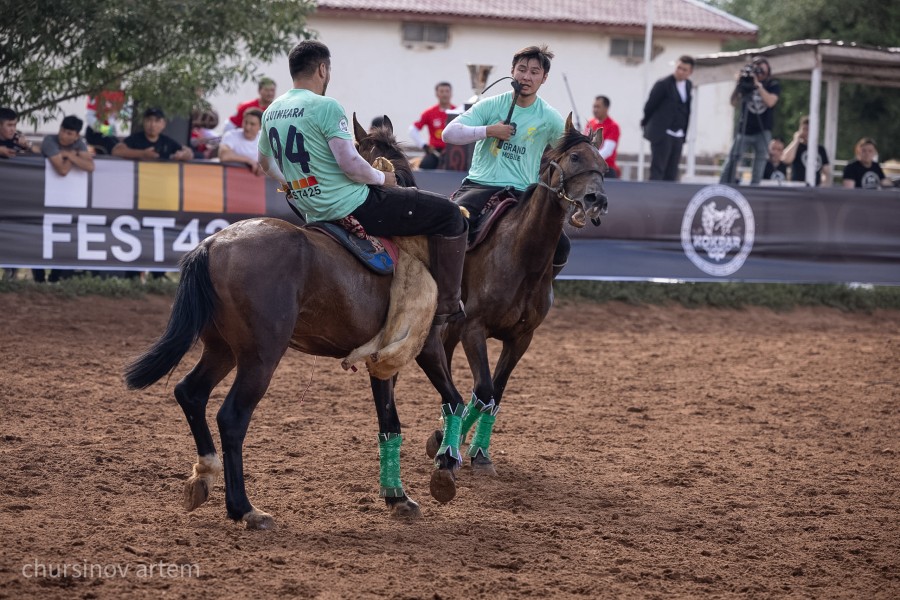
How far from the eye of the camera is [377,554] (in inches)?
210

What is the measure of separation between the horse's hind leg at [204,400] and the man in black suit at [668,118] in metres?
10.6

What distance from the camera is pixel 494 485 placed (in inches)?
271

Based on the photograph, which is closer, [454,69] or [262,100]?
[262,100]

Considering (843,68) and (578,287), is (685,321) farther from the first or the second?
(843,68)

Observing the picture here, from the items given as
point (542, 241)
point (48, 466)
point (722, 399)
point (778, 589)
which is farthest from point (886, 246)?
point (48, 466)

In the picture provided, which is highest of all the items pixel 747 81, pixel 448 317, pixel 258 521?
pixel 747 81

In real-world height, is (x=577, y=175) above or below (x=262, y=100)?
below

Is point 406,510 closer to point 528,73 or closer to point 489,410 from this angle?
point 489,410

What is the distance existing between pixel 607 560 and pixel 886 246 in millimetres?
11347

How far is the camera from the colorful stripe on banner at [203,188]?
12570mm

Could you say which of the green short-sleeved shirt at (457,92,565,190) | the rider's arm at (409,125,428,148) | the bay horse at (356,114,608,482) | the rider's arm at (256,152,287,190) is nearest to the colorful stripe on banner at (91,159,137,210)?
the rider's arm at (409,125,428,148)

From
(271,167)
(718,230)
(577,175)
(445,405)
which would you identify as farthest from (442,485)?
(718,230)

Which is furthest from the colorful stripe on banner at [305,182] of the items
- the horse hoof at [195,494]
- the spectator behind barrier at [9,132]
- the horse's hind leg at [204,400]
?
the spectator behind barrier at [9,132]

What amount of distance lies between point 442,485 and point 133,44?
8.65 metres
